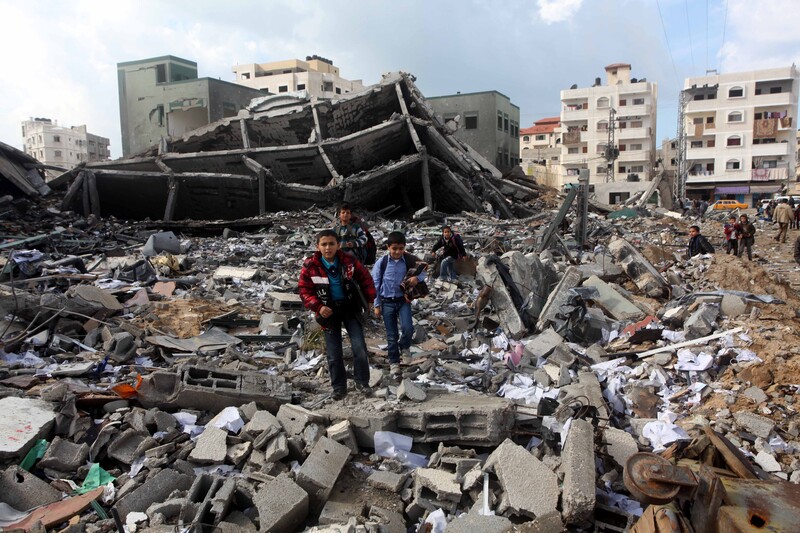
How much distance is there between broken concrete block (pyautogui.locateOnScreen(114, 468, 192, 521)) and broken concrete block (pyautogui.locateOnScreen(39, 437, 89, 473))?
54cm


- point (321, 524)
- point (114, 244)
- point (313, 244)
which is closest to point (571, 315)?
point (321, 524)

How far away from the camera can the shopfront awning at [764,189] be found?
41969 millimetres

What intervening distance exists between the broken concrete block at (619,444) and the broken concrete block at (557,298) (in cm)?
269

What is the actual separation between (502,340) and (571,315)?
0.77 metres

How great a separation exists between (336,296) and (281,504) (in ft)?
5.26

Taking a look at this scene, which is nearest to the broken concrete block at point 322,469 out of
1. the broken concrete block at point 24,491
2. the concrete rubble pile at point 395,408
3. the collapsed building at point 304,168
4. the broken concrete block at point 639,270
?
the concrete rubble pile at point 395,408

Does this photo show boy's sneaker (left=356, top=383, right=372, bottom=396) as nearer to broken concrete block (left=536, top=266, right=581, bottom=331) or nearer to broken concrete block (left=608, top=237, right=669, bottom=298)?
broken concrete block (left=536, top=266, right=581, bottom=331)

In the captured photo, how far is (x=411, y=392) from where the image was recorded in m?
4.03

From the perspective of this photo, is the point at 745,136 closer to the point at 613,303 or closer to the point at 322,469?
the point at 613,303

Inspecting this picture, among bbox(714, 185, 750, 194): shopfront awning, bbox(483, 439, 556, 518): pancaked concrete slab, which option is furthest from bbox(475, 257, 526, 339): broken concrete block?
bbox(714, 185, 750, 194): shopfront awning

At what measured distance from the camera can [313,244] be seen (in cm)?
1288

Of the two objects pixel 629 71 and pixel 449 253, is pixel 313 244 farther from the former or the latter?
pixel 629 71

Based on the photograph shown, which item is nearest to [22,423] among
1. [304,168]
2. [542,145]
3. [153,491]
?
[153,491]

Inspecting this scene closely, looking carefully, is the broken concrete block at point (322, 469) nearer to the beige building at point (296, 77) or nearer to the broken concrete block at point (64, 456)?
the broken concrete block at point (64, 456)
